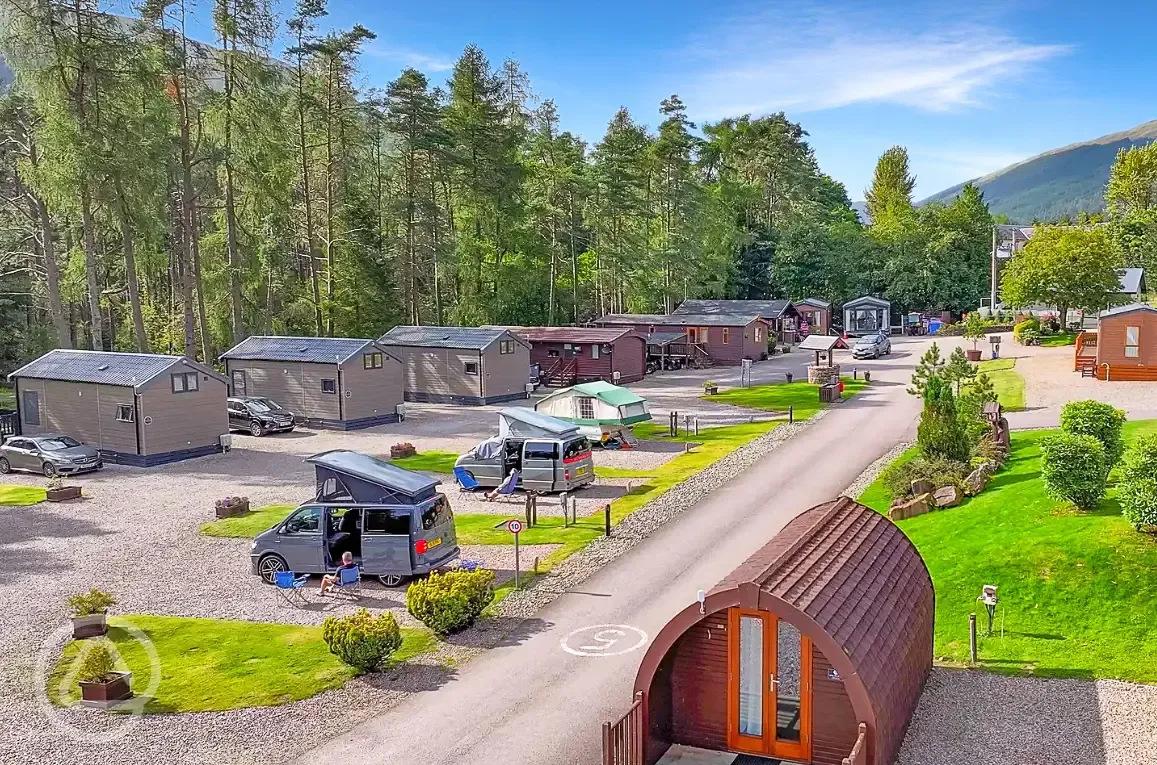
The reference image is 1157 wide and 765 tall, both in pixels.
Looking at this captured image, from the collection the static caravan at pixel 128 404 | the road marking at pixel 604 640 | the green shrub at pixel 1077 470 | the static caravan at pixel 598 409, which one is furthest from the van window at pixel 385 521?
the static caravan at pixel 128 404

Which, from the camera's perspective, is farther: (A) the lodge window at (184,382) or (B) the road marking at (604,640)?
(A) the lodge window at (184,382)

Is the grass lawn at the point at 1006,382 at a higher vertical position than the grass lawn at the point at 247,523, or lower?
higher

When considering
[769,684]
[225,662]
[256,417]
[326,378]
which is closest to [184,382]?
[256,417]

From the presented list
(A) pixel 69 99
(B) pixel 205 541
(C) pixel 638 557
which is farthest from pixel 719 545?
(A) pixel 69 99

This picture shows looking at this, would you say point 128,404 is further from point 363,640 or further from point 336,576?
point 363,640

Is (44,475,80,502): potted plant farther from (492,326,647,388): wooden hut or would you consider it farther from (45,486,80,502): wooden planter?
(492,326,647,388): wooden hut

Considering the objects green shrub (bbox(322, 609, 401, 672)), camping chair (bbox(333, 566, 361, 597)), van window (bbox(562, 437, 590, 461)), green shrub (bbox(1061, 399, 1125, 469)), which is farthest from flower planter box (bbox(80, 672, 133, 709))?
green shrub (bbox(1061, 399, 1125, 469))

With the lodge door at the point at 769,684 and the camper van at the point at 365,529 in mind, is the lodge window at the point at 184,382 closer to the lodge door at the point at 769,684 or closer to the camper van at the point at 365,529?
the camper van at the point at 365,529
